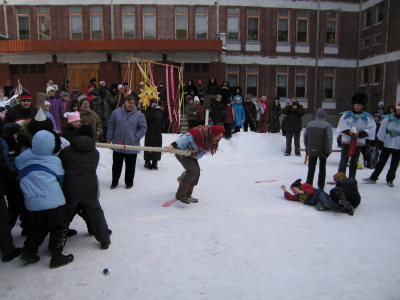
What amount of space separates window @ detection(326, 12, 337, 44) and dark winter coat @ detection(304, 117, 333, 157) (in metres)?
17.4

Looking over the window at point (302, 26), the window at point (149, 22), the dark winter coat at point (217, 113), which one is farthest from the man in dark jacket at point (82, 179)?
the window at point (302, 26)

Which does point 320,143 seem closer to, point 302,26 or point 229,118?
point 229,118

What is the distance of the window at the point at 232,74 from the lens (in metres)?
20.8

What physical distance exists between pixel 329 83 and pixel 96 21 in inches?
625

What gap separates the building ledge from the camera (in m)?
17.5

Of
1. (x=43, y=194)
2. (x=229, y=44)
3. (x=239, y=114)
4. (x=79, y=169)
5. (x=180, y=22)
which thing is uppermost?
(x=180, y=22)

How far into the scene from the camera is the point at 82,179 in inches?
147

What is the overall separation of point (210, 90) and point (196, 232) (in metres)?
11.8

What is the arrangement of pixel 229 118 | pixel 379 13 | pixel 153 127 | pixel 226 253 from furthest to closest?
1. pixel 379 13
2. pixel 229 118
3. pixel 153 127
4. pixel 226 253

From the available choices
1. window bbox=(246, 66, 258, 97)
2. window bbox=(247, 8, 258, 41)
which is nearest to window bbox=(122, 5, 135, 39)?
window bbox=(247, 8, 258, 41)

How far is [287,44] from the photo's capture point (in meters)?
21.1

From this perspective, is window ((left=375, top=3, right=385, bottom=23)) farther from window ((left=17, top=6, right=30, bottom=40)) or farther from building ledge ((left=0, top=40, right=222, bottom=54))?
window ((left=17, top=6, right=30, bottom=40))

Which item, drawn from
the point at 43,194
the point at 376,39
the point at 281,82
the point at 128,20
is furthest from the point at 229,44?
the point at 43,194

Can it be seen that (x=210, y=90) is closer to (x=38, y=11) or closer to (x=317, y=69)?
(x=317, y=69)
